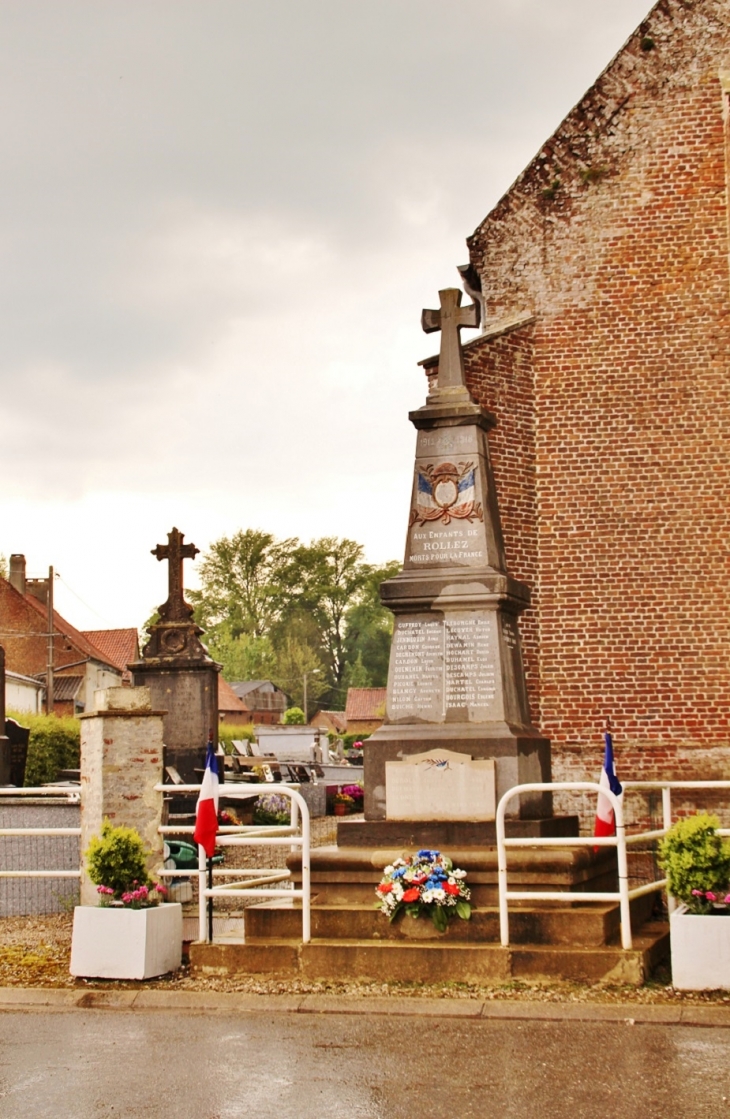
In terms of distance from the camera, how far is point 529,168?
50.8 feet

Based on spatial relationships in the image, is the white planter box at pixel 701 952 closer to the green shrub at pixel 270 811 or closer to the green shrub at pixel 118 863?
the green shrub at pixel 118 863

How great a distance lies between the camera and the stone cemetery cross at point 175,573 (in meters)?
21.9

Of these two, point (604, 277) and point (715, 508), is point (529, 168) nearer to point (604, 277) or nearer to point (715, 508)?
point (604, 277)

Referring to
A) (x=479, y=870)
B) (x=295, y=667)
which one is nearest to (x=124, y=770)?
(x=479, y=870)

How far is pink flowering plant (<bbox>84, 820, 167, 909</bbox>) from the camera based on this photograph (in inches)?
311

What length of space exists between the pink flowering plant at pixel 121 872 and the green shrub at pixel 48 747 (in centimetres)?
1618

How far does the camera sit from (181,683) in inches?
823

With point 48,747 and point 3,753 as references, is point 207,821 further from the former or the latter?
point 48,747

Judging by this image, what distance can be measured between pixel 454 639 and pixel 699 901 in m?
2.67

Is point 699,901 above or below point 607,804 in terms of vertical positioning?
below

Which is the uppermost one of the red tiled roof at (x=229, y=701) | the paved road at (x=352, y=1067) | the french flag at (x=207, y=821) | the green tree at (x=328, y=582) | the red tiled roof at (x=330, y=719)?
the green tree at (x=328, y=582)

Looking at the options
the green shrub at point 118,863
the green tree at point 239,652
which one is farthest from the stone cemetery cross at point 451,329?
the green tree at point 239,652

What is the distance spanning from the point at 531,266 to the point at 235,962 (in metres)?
10.2

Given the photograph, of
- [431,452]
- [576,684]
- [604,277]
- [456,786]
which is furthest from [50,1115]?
[604,277]
